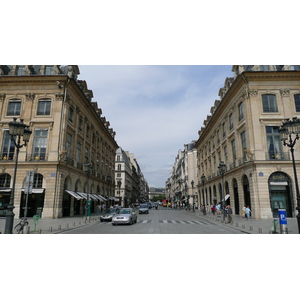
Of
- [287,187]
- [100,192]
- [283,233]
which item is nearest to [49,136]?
[100,192]

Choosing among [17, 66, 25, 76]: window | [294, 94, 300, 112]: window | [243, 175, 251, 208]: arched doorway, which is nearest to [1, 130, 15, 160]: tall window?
[17, 66, 25, 76]: window

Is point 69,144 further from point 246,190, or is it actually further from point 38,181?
point 246,190

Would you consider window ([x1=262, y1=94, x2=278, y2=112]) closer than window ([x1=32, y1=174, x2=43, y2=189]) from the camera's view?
No

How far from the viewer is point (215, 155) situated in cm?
4375

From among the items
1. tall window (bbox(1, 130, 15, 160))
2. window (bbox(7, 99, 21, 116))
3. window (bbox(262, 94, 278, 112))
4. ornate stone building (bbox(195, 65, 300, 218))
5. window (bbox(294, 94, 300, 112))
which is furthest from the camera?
window (bbox(7, 99, 21, 116))

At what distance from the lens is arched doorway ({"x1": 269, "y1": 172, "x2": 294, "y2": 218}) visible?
2534 centimetres

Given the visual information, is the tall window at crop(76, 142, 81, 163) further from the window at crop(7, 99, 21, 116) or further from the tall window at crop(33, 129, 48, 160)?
the window at crop(7, 99, 21, 116)

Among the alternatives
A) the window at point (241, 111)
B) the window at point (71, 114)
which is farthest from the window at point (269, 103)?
the window at point (71, 114)

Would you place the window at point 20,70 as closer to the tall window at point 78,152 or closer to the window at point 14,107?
the window at point 14,107

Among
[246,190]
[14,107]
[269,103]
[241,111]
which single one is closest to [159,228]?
[246,190]

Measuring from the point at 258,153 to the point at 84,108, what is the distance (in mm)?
25692

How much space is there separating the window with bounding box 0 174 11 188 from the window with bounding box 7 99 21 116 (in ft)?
24.4

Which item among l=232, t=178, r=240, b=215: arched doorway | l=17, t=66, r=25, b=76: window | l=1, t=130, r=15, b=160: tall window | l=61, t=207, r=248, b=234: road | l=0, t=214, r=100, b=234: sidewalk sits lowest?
l=61, t=207, r=248, b=234: road

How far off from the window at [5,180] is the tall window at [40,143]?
397 cm
